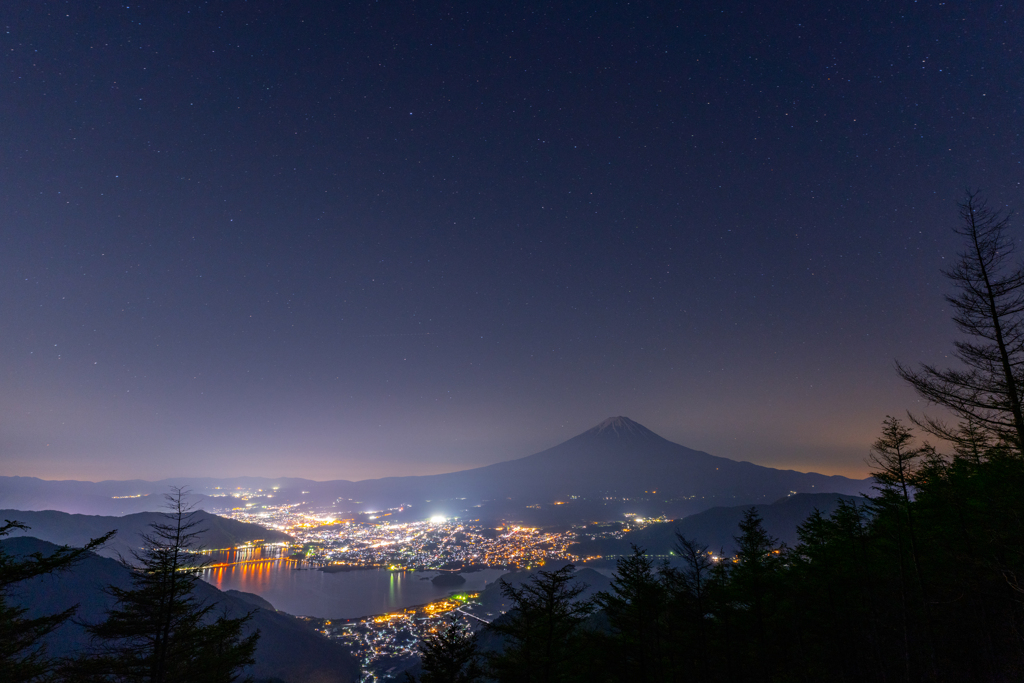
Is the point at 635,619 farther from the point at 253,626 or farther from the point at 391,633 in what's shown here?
the point at 253,626

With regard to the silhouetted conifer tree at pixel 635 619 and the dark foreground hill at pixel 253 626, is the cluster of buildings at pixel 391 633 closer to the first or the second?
the dark foreground hill at pixel 253 626

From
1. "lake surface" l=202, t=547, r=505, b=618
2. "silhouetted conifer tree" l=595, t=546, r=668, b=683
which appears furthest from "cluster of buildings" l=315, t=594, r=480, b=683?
"silhouetted conifer tree" l=595, t=546, r=668, b=683

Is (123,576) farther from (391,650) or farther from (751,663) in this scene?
(751,663)

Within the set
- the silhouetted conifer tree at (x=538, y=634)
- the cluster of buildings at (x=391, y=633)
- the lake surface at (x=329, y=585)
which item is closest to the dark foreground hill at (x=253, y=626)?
the cluster of buildings at (x=391, y=633)

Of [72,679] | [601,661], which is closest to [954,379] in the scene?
[601,661]

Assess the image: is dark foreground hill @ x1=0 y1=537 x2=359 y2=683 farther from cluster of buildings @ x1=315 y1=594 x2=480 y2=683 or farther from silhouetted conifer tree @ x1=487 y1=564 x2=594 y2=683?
silhouetted conifer tree @ x1=487 y1=564 x2=594 y2=683
